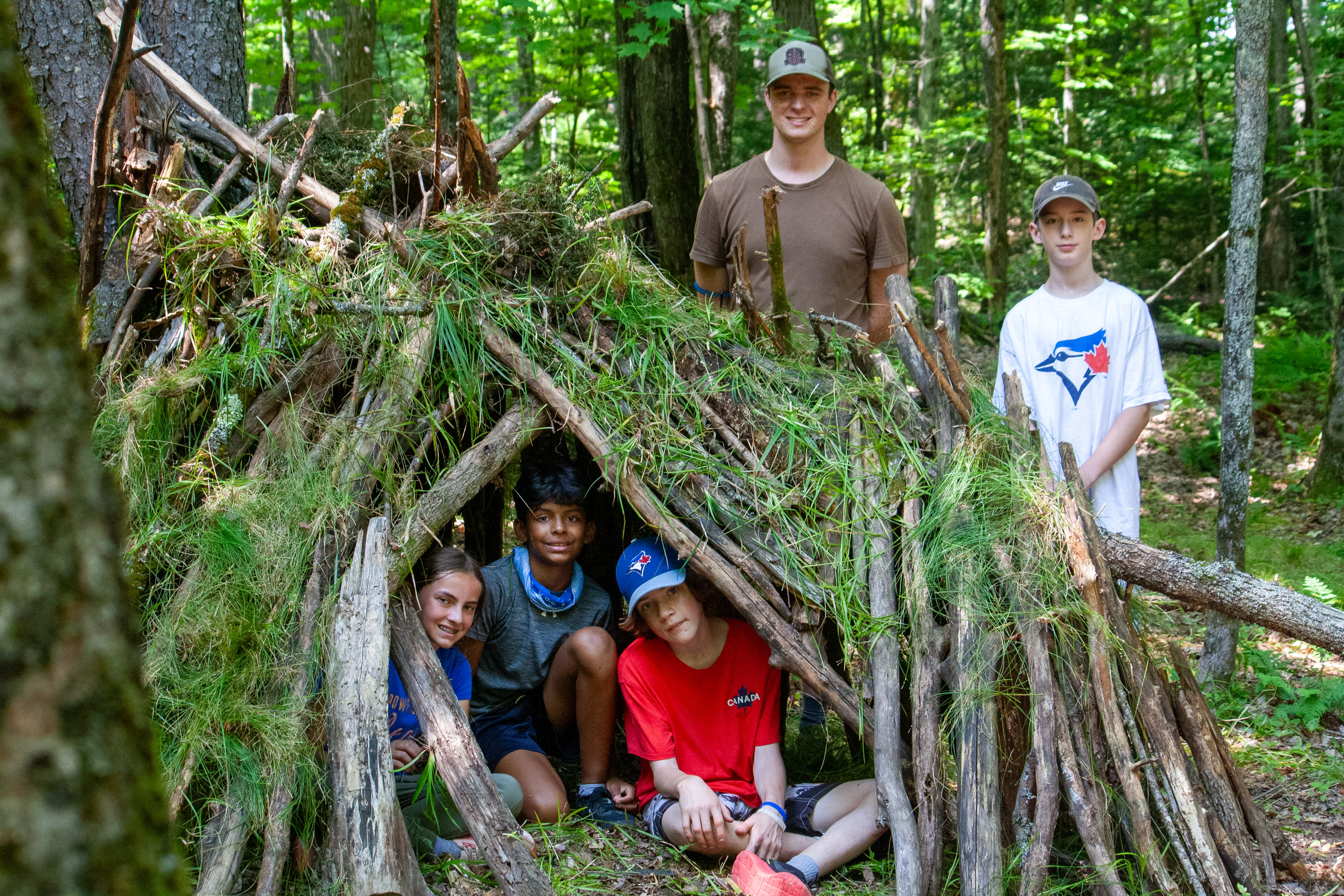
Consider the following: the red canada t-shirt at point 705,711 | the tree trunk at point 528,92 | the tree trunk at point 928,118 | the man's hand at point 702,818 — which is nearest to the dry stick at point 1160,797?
the red canada t-shirt at point 705,711

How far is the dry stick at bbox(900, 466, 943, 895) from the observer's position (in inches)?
117

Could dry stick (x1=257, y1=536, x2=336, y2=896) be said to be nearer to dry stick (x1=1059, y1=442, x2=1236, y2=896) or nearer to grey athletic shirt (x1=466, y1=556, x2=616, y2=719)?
grey athletic shirt (x1=466, y1=556, x2=616, y2=719)

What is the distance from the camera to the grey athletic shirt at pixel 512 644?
4.08 metres

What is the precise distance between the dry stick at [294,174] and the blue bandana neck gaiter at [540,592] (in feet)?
5.60

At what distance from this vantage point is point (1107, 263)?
47.3 ft

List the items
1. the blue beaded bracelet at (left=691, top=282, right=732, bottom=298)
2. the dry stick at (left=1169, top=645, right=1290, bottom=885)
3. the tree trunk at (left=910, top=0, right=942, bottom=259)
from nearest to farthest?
the dry stick at (left=1169, top=645, right=1290, bottom=885) → the blue beaded bracelet at (left=691, top=282, right=732, bottom=298) → the tree trunk at (left=910, top=0, right=942, bottom=259)

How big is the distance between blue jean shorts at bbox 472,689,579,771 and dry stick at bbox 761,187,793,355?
6.31 feet

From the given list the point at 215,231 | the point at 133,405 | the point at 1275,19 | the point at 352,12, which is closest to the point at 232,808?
the point at 133,405

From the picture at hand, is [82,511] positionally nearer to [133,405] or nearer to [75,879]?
[75,879]

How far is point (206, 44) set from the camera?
4715mm

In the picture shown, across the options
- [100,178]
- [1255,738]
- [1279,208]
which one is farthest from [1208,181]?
[100,178]

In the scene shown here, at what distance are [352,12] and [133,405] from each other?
24.1 feet

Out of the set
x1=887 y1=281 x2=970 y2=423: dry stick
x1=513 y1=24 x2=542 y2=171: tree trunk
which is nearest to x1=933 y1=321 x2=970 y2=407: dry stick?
x1=887 y1=281 x2=970 y2=423: dry stick

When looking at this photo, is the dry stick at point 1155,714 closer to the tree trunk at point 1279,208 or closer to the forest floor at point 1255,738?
the forest floor at point 1255,738
